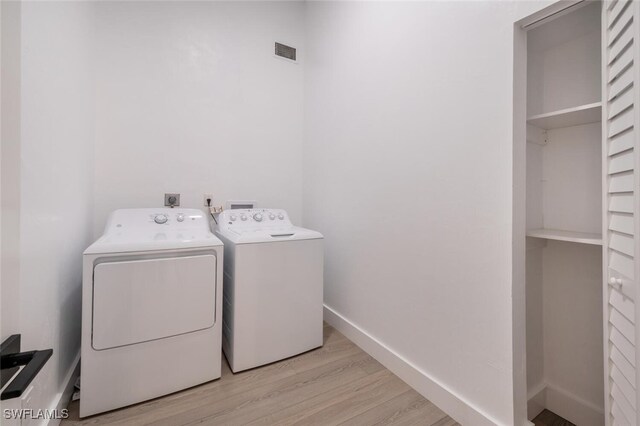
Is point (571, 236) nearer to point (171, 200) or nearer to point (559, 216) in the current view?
point (559, 216)

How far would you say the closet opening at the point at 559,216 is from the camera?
1.08 meters

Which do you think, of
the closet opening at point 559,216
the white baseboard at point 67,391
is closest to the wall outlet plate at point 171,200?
the white baseboard at point 67,391

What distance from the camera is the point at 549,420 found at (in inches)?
48.5

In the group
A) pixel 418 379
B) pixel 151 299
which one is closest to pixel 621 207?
pixel 418 379

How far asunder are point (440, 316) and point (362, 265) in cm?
63

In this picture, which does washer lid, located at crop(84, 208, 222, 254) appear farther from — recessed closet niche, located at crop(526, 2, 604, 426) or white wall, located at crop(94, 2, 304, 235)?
recessed closet niche, located at crop(526, 2, 604, 426)

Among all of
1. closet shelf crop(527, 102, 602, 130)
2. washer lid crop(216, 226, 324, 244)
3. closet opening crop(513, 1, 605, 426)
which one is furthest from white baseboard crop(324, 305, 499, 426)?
closet shelf crop(527, 102, 602, 130)

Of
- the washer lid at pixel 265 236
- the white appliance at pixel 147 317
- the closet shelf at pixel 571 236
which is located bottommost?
the white appliance at pixel 147 317

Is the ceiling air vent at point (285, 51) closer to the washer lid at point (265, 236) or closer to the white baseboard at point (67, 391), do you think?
the washer lid at point (265, 236)

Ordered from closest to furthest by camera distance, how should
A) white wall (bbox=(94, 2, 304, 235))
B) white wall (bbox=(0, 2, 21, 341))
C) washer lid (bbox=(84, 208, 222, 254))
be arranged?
white wall (bbox=(0, 2, 21, 341)), washer lid (bbox=(84, 208, 222, 254)), white wall (bbox=(94, 2, 304, 235))

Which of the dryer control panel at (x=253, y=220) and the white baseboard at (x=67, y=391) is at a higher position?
the dryer control panel at (x=253, y=220)

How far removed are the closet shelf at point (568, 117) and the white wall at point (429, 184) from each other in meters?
0.18

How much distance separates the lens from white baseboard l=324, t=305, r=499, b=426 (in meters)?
1.20

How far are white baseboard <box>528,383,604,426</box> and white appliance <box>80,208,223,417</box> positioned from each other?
5.28 ft
